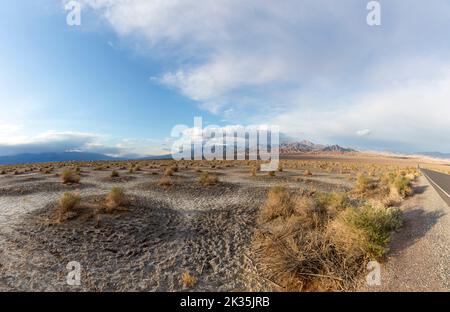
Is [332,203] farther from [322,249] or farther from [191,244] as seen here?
[191,244]

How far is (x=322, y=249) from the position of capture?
659 cm

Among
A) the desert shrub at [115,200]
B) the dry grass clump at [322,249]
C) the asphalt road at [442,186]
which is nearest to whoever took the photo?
the dry grass clump at [322,249]

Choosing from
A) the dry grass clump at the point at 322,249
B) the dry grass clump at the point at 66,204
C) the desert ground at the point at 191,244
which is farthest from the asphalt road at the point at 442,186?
the dry grass clump at the point at 66,204

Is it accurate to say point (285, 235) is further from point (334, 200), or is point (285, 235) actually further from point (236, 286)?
point (334, 200)

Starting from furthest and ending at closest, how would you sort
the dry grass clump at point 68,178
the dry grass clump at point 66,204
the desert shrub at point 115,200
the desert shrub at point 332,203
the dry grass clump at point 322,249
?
the dry grass clump at point 68,178 < the desert shrub at point 115,200 < the desert shrub at point 332,203 < the dry grass clump at point 66,204 < the dry grass clump at point 322,249

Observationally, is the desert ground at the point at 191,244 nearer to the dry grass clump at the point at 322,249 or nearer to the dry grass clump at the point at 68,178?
the dry grass clump at the point at 322,249

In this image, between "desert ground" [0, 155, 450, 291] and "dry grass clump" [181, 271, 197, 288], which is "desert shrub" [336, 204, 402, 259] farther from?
"dry grass clump" [181, 271, 197, 288]

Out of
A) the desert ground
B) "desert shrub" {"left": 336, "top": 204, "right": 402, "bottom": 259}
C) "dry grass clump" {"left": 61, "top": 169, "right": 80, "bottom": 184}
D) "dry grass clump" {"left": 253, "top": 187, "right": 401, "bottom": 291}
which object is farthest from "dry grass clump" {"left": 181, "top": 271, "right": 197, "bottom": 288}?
"dry grass clump" {"left": 61, "top": 169, "right": 80, "bottom": 184}

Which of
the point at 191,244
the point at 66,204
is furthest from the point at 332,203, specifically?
the point at 66,204

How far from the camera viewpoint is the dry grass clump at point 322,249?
5750mm

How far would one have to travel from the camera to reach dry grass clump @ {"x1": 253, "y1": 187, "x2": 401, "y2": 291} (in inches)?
226

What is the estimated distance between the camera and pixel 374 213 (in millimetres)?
7066

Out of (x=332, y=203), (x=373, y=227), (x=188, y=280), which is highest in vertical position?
(x=373, y=227)
